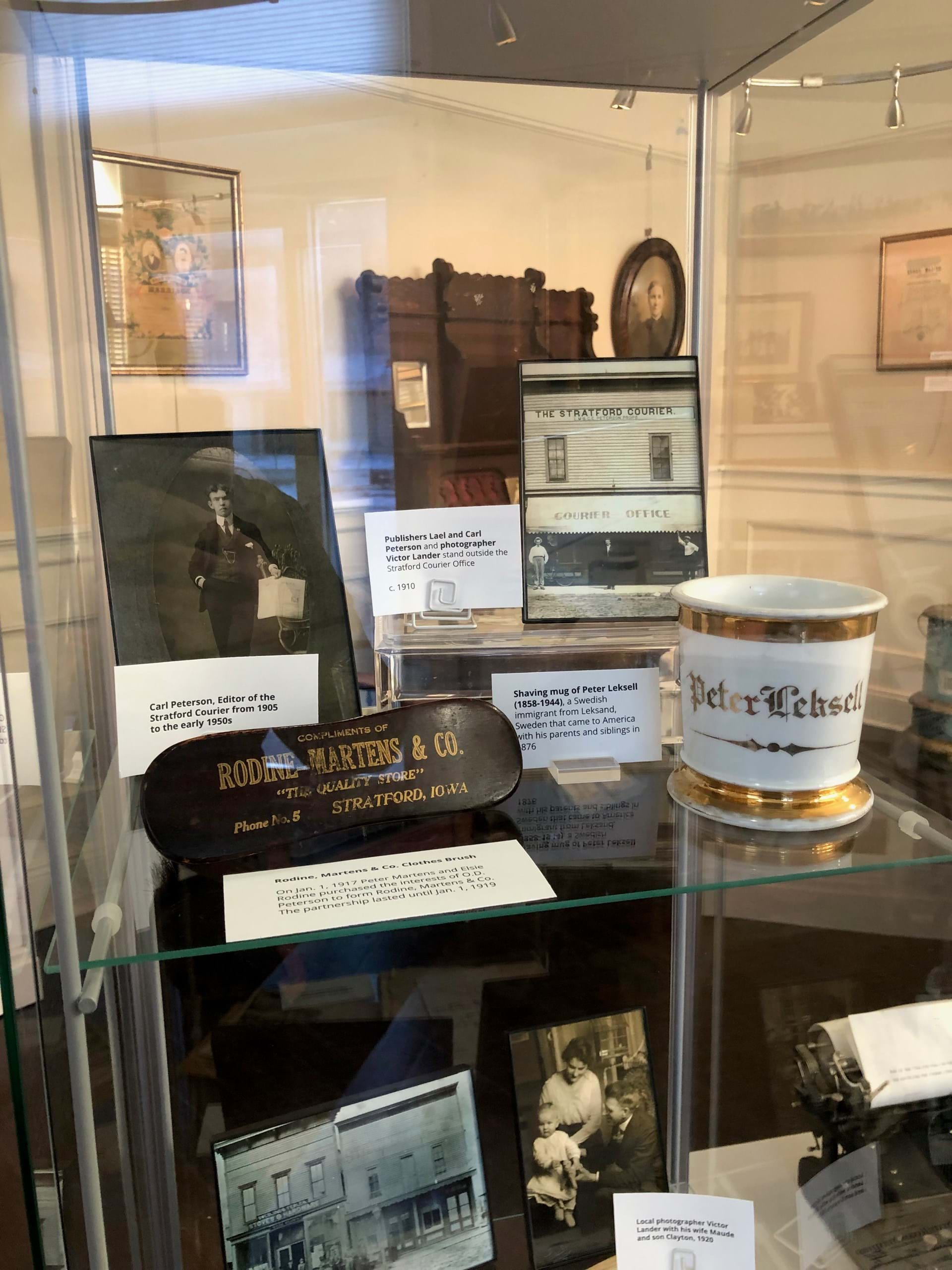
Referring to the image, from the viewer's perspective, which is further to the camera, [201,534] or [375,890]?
[201,534]

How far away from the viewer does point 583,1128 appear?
0.75m

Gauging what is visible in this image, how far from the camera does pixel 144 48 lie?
0.60 meters

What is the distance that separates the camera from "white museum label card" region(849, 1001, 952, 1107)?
75cm

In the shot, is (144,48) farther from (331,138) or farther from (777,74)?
(777,74)

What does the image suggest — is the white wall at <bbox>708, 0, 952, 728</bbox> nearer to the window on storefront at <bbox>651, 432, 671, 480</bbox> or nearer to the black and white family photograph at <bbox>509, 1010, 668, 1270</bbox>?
the window on storefront at <bbox>651, 432, 671, 480</bbox>

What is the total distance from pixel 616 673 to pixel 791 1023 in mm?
407

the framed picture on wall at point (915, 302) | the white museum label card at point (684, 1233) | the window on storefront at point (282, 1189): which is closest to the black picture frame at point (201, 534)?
the window on storefront at point (282, 1189)

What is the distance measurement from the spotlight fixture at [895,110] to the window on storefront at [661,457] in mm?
387

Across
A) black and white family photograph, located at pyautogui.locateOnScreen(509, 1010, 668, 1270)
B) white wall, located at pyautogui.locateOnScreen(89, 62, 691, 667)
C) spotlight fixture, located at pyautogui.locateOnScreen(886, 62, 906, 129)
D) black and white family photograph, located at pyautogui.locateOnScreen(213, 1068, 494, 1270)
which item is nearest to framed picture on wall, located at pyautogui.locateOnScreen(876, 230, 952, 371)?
spotlight fixture, located at pyautogui.locateOnScreen(886, 62, 906, 129)

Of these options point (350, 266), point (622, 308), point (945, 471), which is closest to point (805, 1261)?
point (622, 308)

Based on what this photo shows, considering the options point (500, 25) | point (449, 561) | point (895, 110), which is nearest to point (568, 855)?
point (449, 561)

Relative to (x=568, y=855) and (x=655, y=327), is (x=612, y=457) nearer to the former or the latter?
(x=655, y=327)

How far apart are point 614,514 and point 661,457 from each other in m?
0.05

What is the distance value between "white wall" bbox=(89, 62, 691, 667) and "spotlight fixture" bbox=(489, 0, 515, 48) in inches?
2.0
